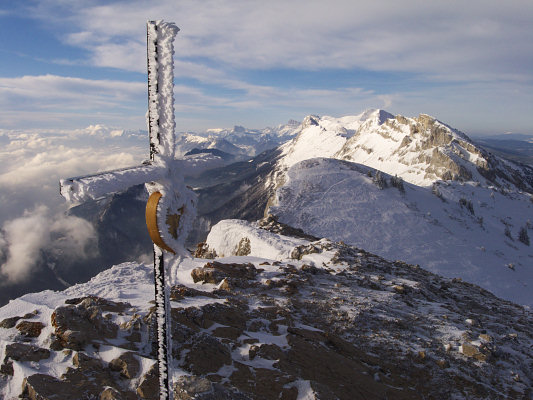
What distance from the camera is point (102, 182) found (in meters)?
2.90

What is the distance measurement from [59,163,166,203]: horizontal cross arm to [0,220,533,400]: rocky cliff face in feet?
3.82

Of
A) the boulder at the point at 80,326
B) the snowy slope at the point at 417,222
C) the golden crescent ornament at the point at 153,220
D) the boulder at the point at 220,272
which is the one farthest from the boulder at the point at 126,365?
the snowy slope at the point at 417,222

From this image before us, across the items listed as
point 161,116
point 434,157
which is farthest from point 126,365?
point 434,157

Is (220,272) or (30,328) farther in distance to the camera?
(220,272)

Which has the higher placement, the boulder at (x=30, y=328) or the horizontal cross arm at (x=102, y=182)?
the horizontal cross arm at (x=102, y=182)

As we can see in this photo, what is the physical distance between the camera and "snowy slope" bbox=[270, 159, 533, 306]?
35.7 m

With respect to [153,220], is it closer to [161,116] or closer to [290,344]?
[161,116]

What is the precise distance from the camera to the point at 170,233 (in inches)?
121

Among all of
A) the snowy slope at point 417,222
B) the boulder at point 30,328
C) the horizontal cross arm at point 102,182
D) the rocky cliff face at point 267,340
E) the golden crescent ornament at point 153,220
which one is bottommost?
the snowy slope at point 417,222

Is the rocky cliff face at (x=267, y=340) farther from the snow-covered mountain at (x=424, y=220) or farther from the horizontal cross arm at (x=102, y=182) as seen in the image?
the snow-covered mountain at (x=424, y=220)

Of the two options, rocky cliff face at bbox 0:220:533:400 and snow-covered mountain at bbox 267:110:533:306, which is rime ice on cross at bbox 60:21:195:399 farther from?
snow-covered mountain at bbox 267:110:533:306

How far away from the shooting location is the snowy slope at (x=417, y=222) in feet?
117

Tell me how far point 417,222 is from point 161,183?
1868 inches

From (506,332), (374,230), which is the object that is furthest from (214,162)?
(374,230)
